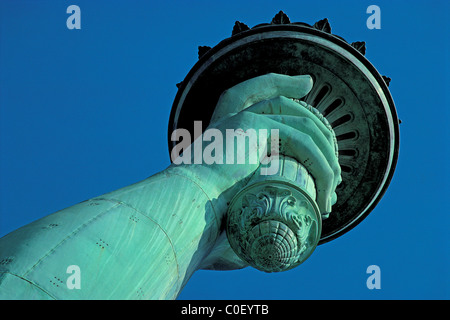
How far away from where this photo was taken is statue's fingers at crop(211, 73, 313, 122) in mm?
17016

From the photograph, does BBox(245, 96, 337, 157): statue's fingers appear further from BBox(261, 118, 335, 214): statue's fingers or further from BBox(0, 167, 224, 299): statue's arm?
BBox(0, 167, 224, 299): statue's arm

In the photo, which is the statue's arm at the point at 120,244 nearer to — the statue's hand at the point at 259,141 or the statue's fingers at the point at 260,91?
the statue's hand at the point at 259,141

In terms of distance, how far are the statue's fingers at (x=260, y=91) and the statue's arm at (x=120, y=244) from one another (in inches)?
199

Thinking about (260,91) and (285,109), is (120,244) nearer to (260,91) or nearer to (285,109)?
(285,109)

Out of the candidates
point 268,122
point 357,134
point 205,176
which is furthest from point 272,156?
point 357,134

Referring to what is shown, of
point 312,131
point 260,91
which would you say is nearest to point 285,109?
point 312,131

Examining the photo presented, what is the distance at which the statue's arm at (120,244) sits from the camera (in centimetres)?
841

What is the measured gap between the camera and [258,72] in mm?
19484

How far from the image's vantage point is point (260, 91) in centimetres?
1745

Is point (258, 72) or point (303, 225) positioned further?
point (258, 72)

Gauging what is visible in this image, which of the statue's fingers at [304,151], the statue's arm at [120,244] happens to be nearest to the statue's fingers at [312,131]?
the statue's fingers at [304,151]

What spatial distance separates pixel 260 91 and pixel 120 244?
8730 millimetres
